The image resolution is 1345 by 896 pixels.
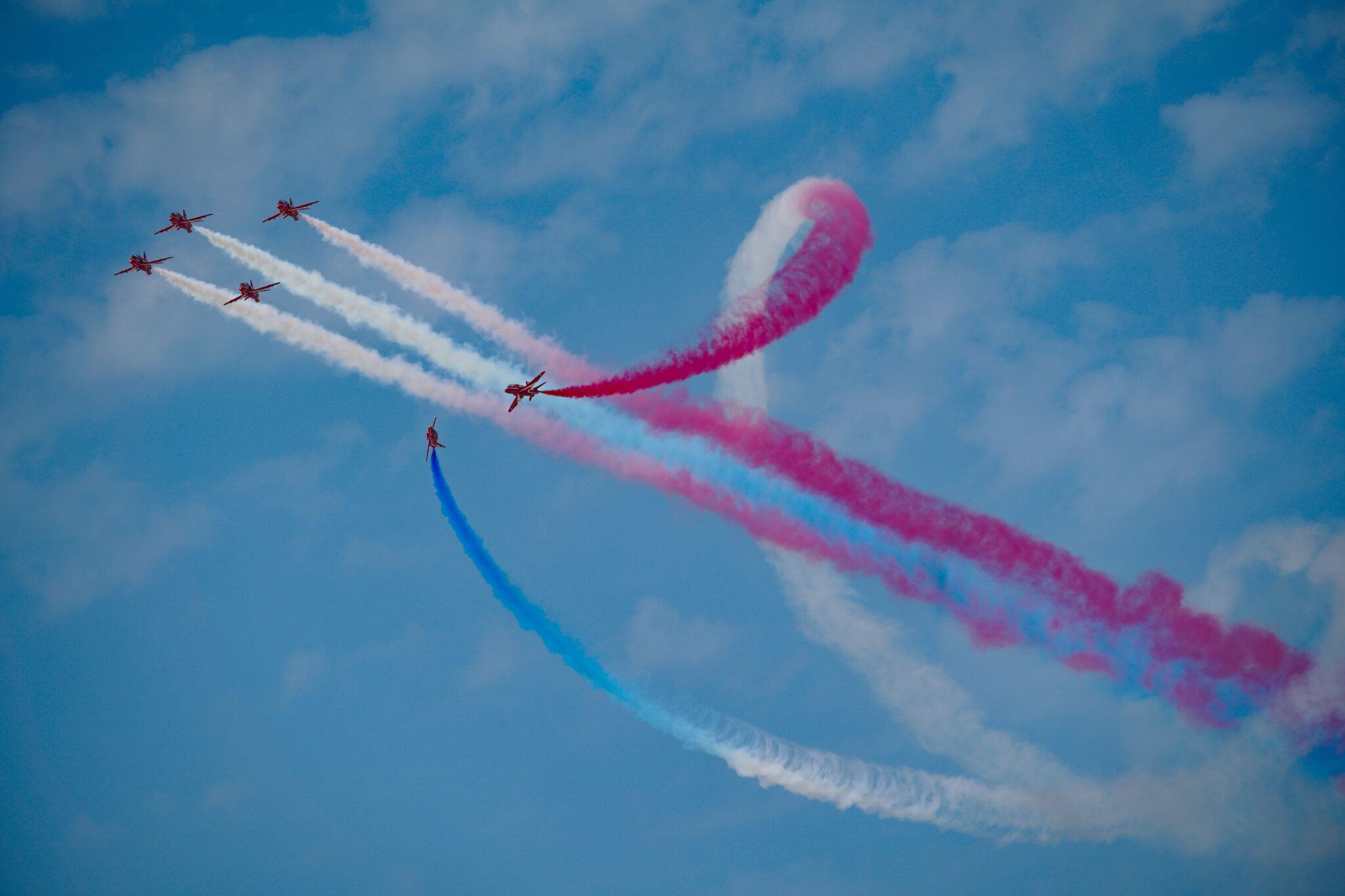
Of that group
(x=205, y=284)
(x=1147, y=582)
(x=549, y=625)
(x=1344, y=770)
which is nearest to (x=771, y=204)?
(x=549, y=625)

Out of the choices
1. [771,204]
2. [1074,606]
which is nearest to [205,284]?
[771,204]

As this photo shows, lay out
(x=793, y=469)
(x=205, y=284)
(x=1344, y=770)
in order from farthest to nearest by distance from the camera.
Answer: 1. (x=205, y=284)
2. (x=1344, y=770)
3. (x=793, y=469)

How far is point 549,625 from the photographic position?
4300cm

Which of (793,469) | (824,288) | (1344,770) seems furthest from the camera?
(1344,770)

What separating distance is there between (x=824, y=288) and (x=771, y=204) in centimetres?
486

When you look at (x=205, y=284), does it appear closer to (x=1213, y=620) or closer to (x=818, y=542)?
(x=818, y=542)

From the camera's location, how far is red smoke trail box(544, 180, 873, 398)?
38.1m

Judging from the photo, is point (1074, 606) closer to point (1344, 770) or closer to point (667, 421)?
point (1344, 770)

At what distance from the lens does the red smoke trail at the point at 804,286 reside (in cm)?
3812

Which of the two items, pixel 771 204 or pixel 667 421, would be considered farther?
pixel 667 421

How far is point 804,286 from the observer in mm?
38125

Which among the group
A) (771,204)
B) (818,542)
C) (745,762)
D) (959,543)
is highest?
(771,204)

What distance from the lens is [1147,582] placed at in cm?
4312

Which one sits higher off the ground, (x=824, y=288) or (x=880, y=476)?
(x=824, y=288)
